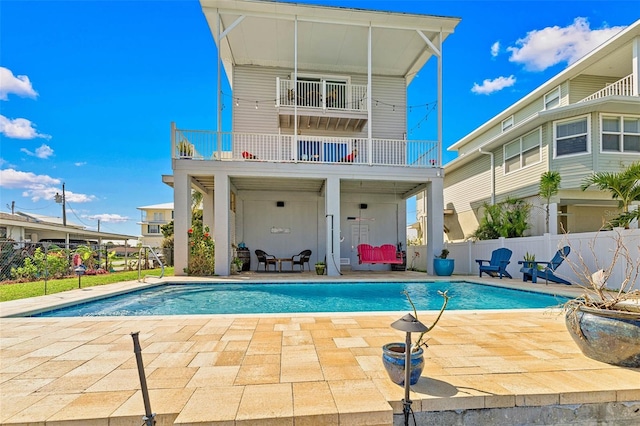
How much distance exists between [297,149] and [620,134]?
37.6ft

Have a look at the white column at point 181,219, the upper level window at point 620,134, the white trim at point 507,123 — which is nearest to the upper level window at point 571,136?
the upper level window at point 620,134

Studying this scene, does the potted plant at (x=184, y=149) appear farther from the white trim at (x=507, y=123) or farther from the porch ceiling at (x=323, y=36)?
the white trim at (x=507, y=123)

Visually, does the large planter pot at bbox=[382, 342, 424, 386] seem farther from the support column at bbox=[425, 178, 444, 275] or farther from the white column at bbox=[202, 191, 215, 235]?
the white column at bbox=[202, 191, 215, 235]

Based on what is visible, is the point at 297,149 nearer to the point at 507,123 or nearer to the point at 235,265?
the point at 235,265

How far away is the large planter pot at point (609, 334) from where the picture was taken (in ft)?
8.71

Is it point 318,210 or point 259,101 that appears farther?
point 318,210

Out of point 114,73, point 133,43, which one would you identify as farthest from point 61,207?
point 133,43

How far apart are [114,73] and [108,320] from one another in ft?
41.9

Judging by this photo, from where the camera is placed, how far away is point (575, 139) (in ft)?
38.5

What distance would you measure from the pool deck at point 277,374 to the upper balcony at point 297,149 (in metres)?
7.49

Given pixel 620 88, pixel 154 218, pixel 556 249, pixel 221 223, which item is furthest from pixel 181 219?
pixel 154 218

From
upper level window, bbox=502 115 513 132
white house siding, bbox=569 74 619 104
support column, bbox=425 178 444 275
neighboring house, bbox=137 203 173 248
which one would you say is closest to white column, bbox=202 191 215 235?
support column, bbox=425 178 444 275

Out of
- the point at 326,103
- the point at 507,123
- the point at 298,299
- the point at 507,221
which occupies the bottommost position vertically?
the point at 298,299

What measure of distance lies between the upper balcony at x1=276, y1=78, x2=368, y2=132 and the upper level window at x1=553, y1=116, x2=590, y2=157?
713 cm
